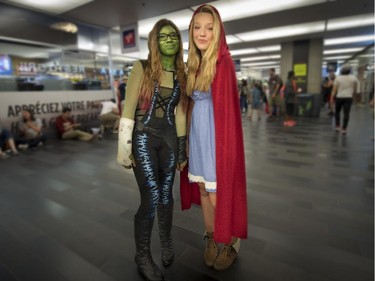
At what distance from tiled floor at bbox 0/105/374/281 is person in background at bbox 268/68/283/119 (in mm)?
4676

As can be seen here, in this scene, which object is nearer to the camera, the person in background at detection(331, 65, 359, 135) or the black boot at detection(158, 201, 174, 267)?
the black boot at detection(158, 201, 174, 267)

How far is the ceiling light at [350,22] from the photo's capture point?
6824mm

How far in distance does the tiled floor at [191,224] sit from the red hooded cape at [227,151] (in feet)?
1.03

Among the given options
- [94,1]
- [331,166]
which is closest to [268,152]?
[331,166]

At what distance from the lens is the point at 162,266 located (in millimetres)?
1650

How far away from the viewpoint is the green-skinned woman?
4.04 ft

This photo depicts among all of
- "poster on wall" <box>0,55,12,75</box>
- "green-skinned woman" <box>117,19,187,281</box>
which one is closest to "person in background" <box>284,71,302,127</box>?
"green-skinned woman" <box>117,19,187,281</box>

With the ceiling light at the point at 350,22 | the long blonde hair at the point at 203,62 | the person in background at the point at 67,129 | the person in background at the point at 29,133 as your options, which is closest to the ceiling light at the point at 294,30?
the ceiling light at the point at 350,22

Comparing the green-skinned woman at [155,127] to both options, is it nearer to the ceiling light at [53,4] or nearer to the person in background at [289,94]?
the ceiling light at [53,4]

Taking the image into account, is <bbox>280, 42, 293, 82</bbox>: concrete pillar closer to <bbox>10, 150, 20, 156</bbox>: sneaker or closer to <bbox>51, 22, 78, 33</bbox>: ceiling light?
<bbox>51, 22, 78, 33</bbox>: ceiling light

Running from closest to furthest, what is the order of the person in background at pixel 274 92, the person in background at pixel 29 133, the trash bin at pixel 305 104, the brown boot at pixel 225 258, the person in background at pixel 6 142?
1. the brown boot at pixel 225 258
2. the person in background at pixel 6 142
3. the person in background at pixel 29 133
4. the person in background at pixel 274 92
5. the trash bin at pixel 305 104

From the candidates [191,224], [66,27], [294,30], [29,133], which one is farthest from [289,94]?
[29,133]

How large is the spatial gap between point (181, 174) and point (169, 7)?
1.02m

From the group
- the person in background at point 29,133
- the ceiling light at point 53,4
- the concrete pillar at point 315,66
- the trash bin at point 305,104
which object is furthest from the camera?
the trash bin at point 305,104
